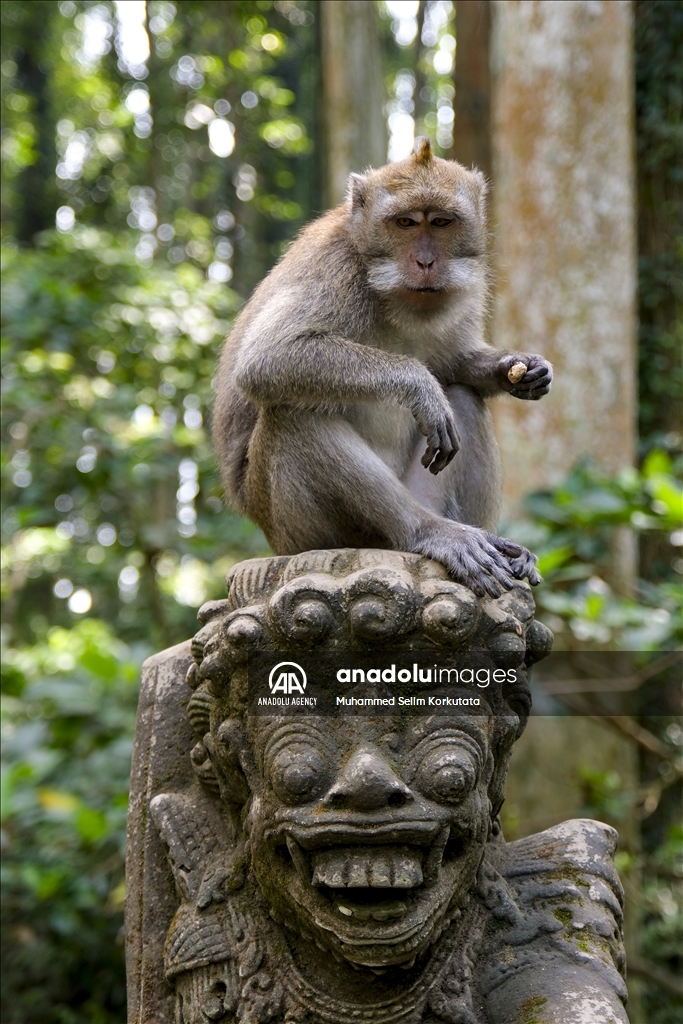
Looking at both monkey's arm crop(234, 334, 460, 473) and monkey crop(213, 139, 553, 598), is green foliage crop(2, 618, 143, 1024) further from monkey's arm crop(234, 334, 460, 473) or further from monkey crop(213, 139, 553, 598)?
monkey's arm crop(234, 334, 460, 473)

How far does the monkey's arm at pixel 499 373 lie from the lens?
10.7 ft

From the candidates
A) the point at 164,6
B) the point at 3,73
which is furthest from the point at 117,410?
the point at 3,73

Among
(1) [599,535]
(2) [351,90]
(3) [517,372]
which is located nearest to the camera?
(3) [517,372]

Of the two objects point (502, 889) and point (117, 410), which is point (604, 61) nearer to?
point (117, 410)

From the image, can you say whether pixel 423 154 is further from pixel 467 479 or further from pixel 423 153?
pixel 467 479

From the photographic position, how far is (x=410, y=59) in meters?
22.1

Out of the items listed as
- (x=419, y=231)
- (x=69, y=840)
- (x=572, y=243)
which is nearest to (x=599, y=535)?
(x=572, y=243)

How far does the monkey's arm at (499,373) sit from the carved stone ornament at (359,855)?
0.87 m

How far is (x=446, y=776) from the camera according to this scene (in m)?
2.22

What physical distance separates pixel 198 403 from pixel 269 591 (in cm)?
617

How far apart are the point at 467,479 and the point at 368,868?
1571 mm

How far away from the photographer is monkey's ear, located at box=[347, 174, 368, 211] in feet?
11.7

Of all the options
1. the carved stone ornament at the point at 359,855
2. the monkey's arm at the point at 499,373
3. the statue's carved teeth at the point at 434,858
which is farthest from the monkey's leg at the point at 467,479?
the statue's carved teeth at the point at 434,858

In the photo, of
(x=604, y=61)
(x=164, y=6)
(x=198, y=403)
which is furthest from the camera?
(x=164, y=6)
